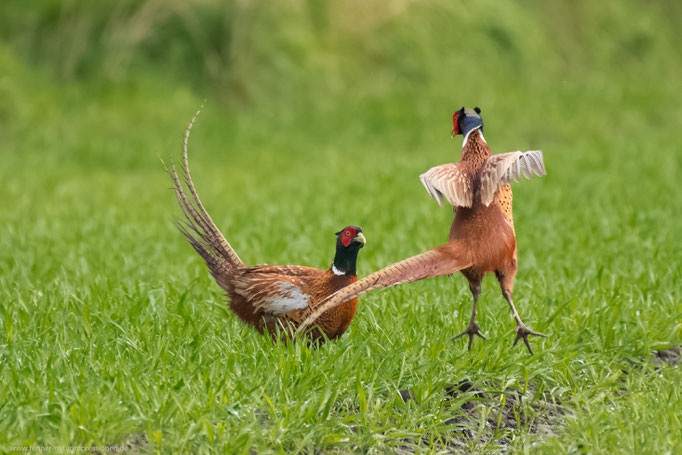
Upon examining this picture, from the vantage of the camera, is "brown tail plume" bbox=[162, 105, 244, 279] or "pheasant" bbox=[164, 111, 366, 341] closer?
"pheasant" bbox=[164, 111, 366, 341]

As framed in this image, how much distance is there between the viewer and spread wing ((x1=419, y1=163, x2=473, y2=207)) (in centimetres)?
303

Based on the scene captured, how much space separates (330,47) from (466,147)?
966 centimetres

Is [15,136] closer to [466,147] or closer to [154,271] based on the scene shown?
[154,271]

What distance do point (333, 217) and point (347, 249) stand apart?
147 inches

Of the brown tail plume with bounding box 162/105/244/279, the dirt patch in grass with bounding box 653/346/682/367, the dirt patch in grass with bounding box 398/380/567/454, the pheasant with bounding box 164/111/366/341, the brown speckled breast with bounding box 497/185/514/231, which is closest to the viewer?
the brown speckled breast with bounding box 497/185/514/231

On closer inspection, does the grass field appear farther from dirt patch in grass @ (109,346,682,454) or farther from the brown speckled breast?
the brown speckled breast

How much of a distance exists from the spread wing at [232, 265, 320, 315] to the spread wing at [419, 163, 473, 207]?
2.72ft

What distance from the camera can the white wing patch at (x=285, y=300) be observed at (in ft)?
11.6

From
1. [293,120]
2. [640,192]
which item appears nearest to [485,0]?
[293,120]

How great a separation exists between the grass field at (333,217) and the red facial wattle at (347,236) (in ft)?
1.65

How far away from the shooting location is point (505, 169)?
9.81 ft

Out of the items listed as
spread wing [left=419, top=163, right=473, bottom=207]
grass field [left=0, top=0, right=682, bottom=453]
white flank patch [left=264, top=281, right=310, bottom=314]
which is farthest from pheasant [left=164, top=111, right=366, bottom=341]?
spread wing [left=419, top=163, right=473, bottom=207]

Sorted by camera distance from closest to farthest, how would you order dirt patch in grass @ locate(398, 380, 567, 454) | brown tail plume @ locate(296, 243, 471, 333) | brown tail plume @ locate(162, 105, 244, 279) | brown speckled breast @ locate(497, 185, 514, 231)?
brown tail plume @ locate(296, 243, 471, 333) → brown speckled breast @ locate(497, 185, 514, 231) → dirt patch in grass @ locate(398, 380, 567, 454) → brown tail plume @ locate(162, 105, 244, 279)

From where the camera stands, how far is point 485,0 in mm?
13992
